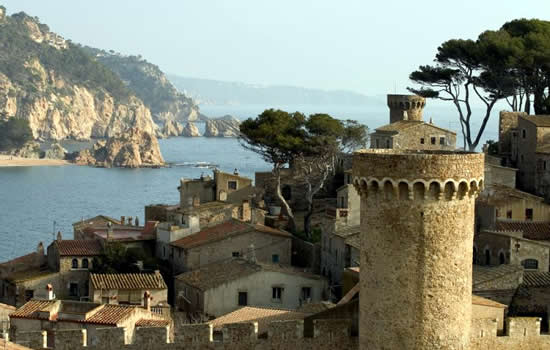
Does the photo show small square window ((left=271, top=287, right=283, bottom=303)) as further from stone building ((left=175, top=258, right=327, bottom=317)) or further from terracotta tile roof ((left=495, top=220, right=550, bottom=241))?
terracotta tile roof ((left=495, top=220, right=550, bottom=241))

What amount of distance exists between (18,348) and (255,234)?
24.6 meters

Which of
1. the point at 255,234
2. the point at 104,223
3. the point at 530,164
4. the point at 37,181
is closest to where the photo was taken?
the point at 255,234

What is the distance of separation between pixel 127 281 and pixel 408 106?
2256 centimetres

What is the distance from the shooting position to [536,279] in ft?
108

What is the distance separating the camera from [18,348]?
1864 cm

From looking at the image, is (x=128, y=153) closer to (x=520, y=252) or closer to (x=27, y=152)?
(x=27, y=152)

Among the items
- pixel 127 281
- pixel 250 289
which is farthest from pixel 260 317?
pixel 127 281

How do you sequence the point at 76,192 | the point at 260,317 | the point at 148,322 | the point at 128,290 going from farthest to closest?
the point at 76,192, the point at 128,290, the point at 148,322, the point at 260,317

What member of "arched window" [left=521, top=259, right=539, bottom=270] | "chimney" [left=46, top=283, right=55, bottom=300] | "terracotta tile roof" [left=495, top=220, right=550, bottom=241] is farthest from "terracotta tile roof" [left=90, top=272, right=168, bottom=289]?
"arched window" [left=521, top=259, right=539, bottom=270]

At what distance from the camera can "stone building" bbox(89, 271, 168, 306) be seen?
3856 centimetres

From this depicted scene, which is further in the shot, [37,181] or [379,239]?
[37,181]

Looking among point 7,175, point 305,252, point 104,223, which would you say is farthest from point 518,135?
point 7,175

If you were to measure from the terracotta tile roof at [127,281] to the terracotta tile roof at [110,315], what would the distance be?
21.9 ft

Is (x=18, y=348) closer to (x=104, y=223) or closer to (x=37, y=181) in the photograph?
(x=104, y=223)
